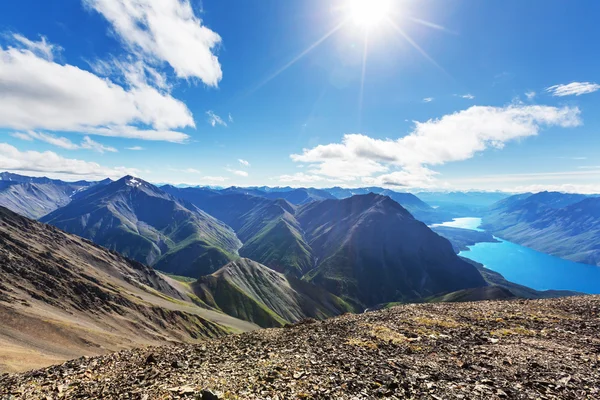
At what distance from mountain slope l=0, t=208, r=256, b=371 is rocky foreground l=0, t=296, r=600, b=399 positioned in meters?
42.4

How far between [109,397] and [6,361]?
46.0m

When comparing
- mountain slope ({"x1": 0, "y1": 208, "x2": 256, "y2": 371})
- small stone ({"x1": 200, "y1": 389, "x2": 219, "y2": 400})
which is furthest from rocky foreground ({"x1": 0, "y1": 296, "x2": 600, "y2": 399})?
mountain slope ({"x1": 0, "y1": 208, "x2": 256, "y2": 371})

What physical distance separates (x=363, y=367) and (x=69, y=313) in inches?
5371

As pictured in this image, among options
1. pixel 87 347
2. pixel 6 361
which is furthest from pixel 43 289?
pixel 6 361

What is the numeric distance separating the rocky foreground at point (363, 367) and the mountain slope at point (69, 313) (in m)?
42.4

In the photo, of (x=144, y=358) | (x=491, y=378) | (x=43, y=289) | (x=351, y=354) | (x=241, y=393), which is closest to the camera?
(x=241, y=393)

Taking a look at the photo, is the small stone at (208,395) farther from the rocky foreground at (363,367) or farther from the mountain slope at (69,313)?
the mountain slope at (69,313)

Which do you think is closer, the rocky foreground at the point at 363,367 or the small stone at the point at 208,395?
the small stone at the point at 208,395

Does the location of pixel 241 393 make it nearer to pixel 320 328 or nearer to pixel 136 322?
pixel 320 328

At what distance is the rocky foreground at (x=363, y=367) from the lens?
41.0 ft

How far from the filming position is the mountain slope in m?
72.9

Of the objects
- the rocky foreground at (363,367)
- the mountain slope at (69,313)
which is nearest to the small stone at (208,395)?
the rocky foreground at (363,367)

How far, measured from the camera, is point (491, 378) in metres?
13.9

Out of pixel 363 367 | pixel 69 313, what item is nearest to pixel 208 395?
pixel 363 367
